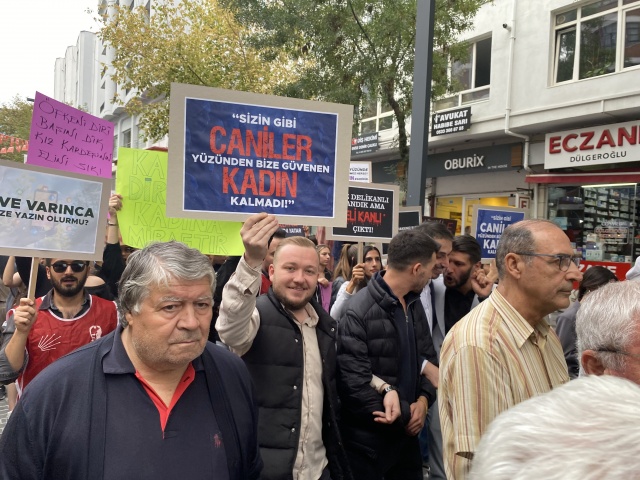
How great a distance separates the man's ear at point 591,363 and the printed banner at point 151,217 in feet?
8.31

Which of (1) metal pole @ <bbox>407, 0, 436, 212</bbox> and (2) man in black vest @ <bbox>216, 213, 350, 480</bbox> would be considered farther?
(1) metal pole @ <bbox>407, 0, 436, 212</bbox>

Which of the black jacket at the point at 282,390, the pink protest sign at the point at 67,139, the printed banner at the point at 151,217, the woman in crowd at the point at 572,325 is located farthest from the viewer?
the woman in crowd at the point at 572,325

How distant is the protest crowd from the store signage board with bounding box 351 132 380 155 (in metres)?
15.8

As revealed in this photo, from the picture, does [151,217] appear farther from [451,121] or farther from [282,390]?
[451,121]

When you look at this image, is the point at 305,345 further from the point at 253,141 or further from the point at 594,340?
the point at 594,340

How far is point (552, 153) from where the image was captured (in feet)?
45.7

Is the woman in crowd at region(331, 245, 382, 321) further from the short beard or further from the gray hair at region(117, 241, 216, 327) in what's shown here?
the gray hair at region(117, 241, 216, 327)

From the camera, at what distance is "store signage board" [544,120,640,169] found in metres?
12.3

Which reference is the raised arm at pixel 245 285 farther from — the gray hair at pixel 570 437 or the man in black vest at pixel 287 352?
the gray hair at pixel 570 437

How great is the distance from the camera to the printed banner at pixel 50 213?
3.30 metres

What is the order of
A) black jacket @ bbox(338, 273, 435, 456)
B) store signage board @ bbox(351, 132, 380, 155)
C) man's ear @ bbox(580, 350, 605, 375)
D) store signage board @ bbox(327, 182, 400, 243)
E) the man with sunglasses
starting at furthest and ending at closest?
store signage board @ bbox(351, 132, 380, 155), store signage board @ bbox(327, 182, 400, 243), black jacket @ bbox(338, 273, 435, 456), the man with sunglasses, man's ear @ bbox(580, 350, 605, 375)

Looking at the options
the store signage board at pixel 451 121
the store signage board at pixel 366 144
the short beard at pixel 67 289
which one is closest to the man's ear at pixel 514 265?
the short beard at pixel 67 289

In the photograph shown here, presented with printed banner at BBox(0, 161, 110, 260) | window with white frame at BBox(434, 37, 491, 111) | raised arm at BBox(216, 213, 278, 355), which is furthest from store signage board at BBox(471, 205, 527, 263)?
window with white frame at BBox(434, 37, 491, 111)

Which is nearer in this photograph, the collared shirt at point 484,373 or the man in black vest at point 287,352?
the collared shirt at point 484,373
